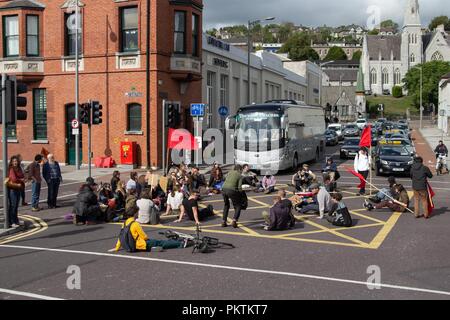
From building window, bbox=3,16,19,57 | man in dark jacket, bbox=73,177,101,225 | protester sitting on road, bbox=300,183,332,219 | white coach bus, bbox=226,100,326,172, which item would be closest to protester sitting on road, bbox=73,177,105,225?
man in dark jacket, bbox=73,177,101,225

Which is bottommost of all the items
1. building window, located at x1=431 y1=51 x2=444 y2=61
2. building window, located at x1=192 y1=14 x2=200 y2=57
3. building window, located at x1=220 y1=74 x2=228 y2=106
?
building window, located at x1=220 y1=74 x2=228 y2=106

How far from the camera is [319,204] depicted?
15.9 m

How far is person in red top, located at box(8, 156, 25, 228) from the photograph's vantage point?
14.6m

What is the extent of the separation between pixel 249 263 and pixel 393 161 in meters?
18.3

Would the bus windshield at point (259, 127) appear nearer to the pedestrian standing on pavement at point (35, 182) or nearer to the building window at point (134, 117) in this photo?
the building window at point (134, 117)

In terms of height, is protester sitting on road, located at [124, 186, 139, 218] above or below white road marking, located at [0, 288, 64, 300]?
above

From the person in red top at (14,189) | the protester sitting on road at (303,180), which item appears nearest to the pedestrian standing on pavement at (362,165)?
the protester sitting on road at (303,180)

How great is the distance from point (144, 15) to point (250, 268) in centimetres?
2327

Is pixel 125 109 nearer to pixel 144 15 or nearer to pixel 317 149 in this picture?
pixel 144 15

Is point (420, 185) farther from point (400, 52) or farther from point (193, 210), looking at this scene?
point (400, 52)

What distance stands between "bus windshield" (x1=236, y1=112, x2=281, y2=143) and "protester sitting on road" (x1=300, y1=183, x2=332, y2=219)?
10782 mm

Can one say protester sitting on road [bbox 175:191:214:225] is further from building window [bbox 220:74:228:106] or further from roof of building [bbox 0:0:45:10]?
building window [bbox 220:74:228:106]
